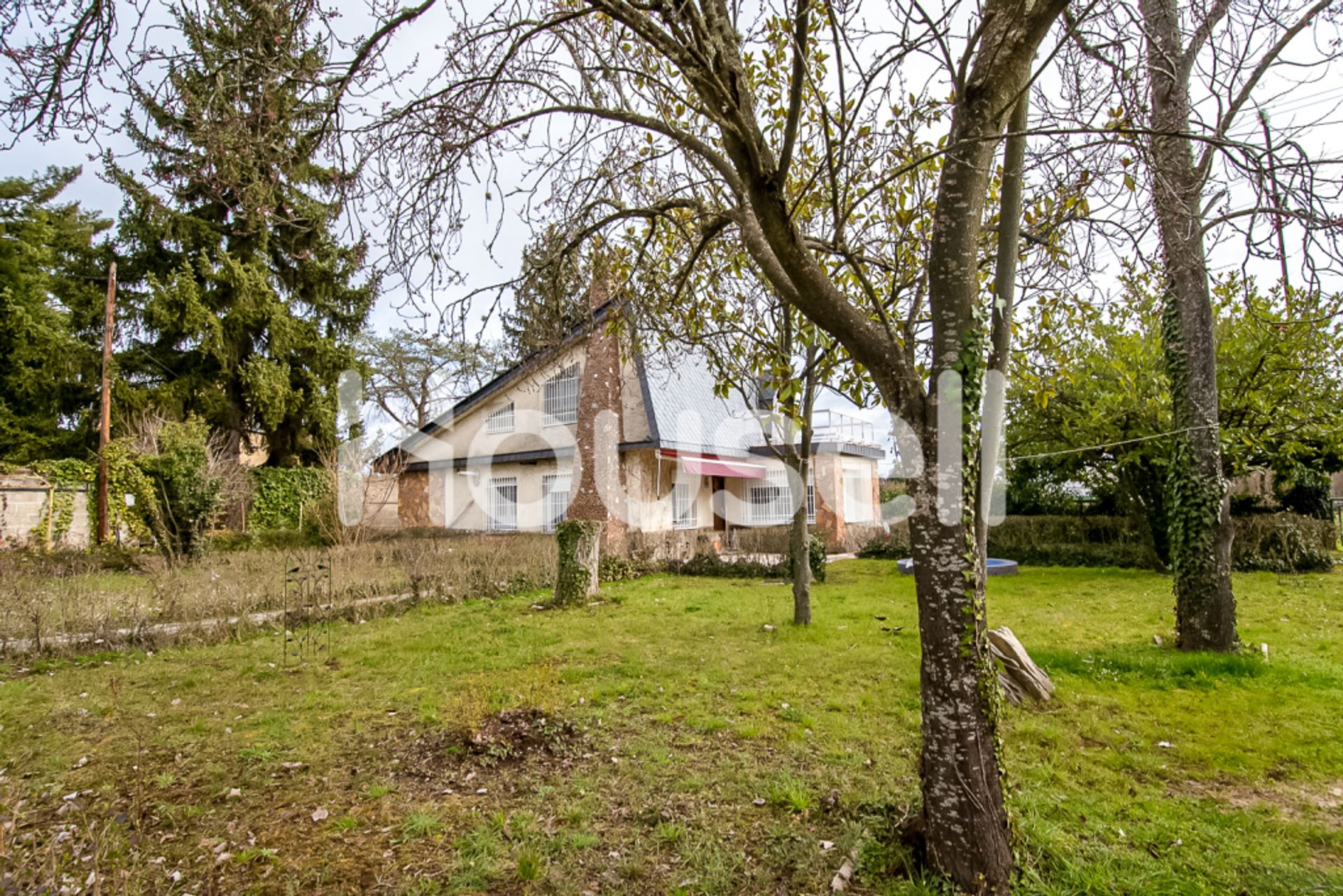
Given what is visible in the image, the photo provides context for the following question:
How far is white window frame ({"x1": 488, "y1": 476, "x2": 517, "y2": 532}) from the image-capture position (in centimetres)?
1862

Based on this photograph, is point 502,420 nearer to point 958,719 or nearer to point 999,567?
→ point 999,567

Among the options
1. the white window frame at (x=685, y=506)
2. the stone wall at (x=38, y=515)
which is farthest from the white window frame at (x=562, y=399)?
the stone wall at (x=38, y=515)

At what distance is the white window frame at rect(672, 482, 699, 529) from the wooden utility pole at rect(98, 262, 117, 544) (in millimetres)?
14478

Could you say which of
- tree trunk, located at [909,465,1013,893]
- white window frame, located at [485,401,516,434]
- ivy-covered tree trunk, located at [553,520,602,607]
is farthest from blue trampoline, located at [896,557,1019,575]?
white window frame, located at [485,401,516,434]

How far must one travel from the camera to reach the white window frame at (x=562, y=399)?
1764 cm

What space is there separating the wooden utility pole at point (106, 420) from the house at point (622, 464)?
22.9 feet

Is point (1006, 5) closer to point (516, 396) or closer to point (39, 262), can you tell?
point (516, 396)

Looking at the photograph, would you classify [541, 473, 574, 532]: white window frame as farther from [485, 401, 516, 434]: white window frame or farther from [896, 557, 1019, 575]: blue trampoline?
[896, 557, 1019, 575]: blue trampoline

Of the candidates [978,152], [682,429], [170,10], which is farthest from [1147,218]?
[682,429]

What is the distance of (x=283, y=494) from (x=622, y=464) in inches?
478

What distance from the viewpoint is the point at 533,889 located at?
2.87 meters

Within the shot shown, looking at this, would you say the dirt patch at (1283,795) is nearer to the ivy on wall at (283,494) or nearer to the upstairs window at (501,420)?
the upstairs window at (501,420)

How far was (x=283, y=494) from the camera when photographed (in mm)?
20844

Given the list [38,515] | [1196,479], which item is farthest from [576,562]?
[38,515]
